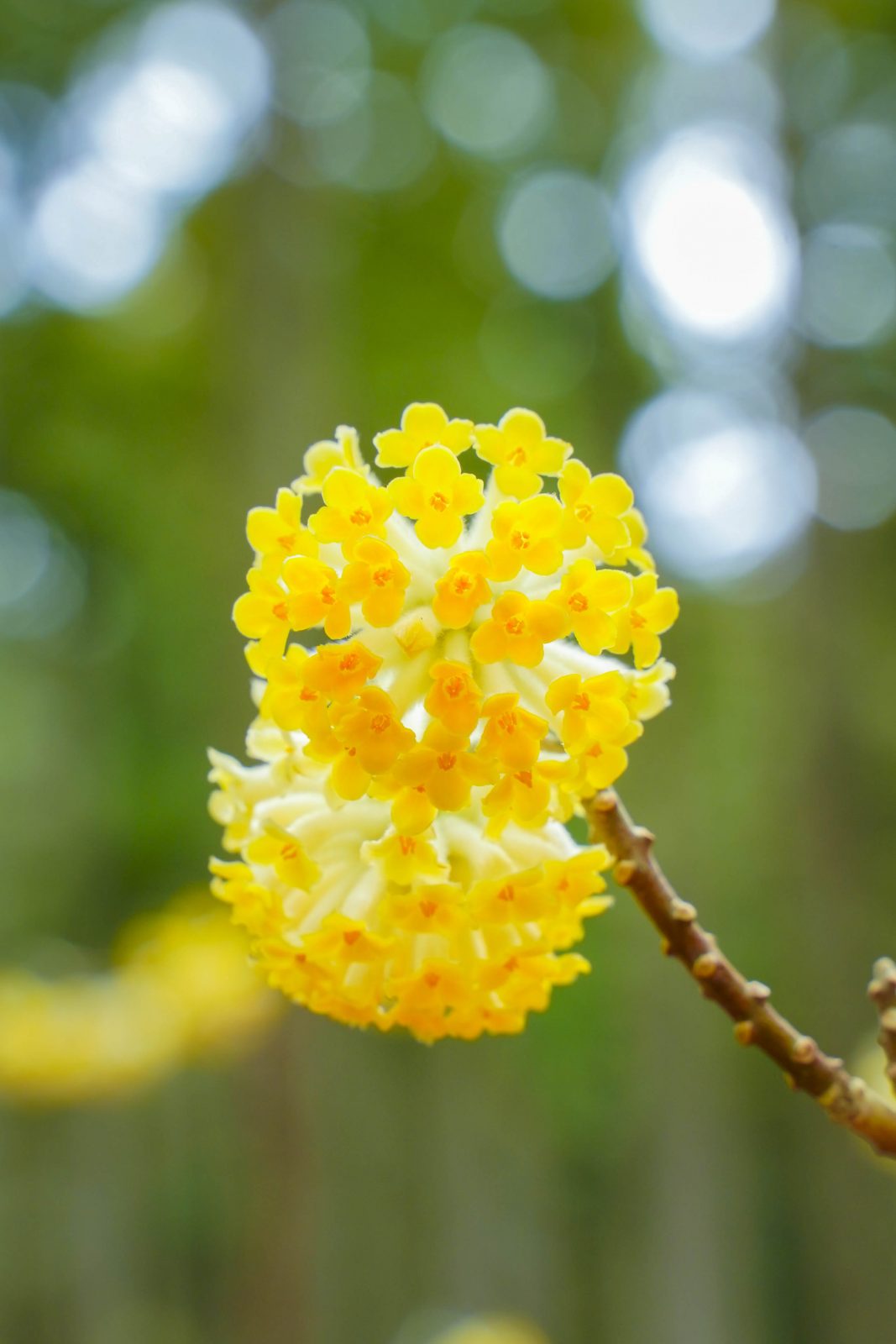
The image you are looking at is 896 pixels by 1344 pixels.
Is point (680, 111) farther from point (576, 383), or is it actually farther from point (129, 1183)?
point (129, 1183)

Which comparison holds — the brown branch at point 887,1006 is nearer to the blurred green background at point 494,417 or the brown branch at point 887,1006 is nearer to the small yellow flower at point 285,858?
the small yellow flower at point 285,858

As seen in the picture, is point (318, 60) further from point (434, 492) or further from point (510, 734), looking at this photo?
point (510, 734)

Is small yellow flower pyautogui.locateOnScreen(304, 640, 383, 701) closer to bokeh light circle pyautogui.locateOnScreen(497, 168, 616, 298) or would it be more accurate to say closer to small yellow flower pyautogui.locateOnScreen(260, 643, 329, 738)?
small yellow flower pyautogui.locateOnScreen(260, 643, 329, 738)

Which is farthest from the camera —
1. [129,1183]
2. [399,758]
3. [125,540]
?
[129,1183]

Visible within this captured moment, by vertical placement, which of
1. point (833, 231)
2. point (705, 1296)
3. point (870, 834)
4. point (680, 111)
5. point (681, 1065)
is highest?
point (680, 111)

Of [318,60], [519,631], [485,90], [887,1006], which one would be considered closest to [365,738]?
[519,631]

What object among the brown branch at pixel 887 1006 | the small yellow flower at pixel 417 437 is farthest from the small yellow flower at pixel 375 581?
the brown branch at pixel 887 1006

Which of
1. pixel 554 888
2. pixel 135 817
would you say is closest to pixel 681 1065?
pixel 135 817
